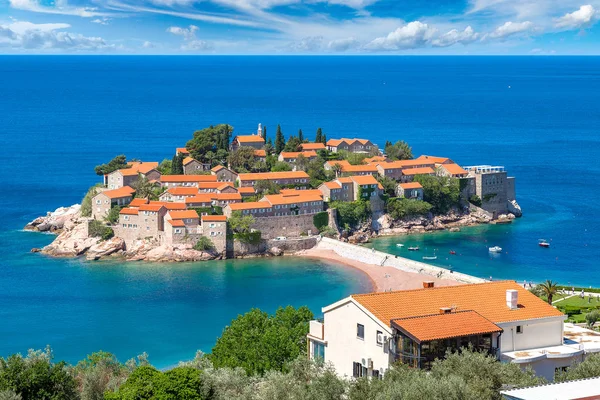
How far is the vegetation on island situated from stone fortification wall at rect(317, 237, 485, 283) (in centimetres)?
2873

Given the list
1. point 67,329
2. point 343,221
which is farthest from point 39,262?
point 343,221

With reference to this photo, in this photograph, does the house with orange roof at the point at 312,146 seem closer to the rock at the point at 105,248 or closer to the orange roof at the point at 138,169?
the orange roof at the point at 138,169

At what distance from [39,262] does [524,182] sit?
56597 millimetres

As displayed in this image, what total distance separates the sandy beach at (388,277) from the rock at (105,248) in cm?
1541

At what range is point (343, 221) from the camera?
82188mm

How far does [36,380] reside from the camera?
31.5 meters

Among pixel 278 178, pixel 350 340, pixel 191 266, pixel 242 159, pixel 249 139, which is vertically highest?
pixel 249 139

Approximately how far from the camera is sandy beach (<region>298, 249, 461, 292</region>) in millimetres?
A: 66250

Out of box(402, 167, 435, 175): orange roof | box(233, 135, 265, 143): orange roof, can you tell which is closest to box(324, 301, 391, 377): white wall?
box(402, 167, 435, 175): orange roof

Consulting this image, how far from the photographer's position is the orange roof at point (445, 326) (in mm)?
27000

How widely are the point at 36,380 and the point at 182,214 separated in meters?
45.1

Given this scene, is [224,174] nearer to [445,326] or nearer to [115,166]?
[115,166]

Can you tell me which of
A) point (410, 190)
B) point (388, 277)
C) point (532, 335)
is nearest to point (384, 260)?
point (388, 277)

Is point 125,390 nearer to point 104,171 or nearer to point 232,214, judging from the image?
point 232,214
